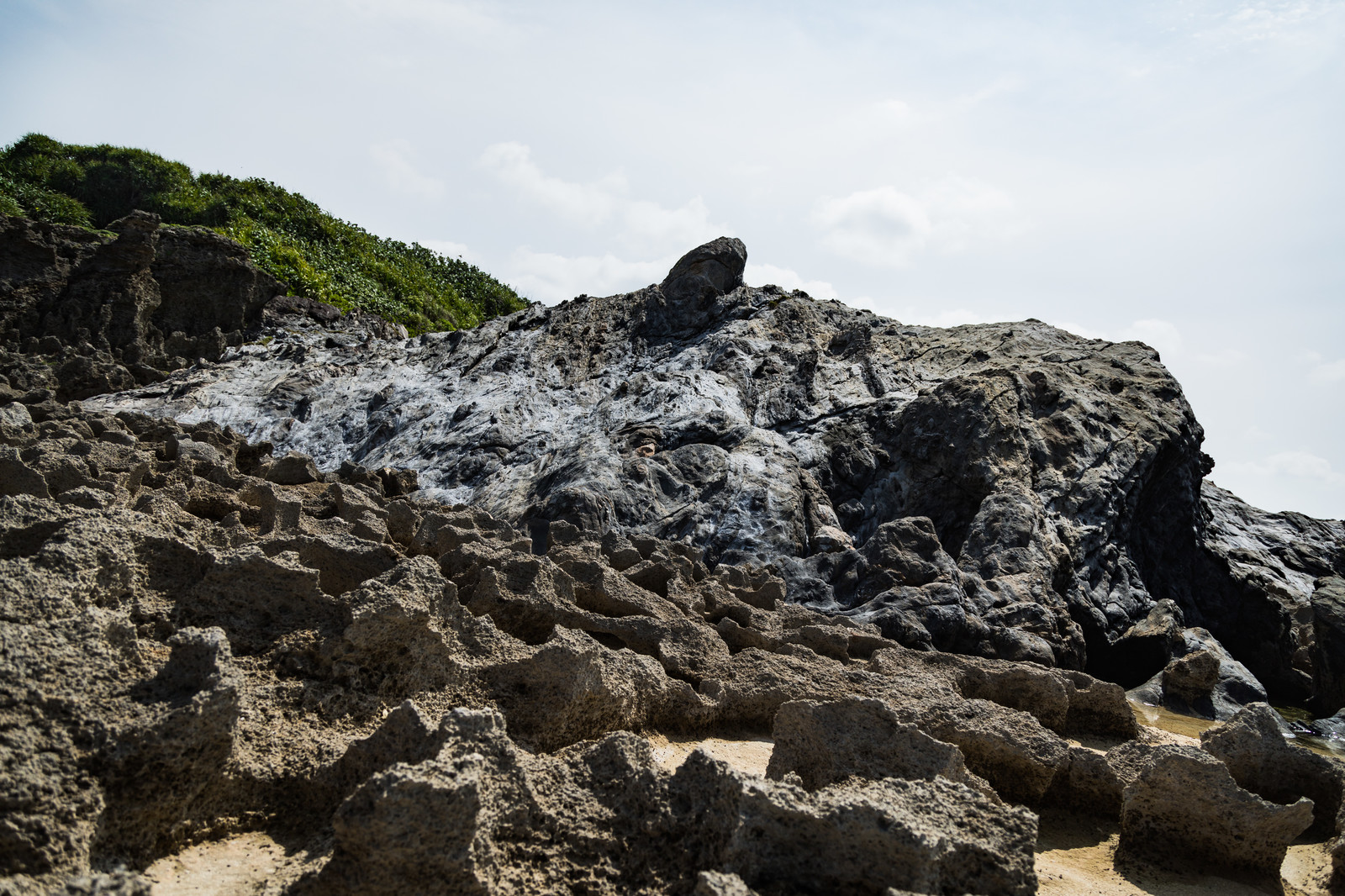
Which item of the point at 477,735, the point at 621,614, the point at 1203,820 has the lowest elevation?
the point at 477,735

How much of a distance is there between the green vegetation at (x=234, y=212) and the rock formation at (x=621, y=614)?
896 cm

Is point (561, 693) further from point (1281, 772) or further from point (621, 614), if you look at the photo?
point (1281, 772)

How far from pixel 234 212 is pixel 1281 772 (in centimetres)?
3149

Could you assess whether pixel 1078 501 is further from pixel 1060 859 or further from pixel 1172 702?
pixel 1060 859

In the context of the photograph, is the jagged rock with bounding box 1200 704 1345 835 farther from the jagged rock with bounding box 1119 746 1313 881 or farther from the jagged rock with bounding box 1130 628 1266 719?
the jagged rock with bounding box 1130 628 1266 719

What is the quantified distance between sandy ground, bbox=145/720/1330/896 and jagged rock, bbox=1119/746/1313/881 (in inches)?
4.6

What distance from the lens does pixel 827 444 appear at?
48.8 ft

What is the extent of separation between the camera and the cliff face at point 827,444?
37.0 ft

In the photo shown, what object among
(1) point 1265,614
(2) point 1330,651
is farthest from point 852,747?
(1) point 1265,614

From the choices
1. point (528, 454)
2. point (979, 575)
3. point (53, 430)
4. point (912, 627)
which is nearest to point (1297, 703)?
point (979, 575)

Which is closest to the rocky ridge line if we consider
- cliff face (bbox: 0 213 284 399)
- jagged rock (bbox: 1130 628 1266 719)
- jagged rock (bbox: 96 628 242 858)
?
jagged rock (bbox: 96 628 242 858)

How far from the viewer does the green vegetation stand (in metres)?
26.7

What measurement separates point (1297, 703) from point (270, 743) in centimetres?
1581

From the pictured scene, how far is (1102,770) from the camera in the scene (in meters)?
5.23
